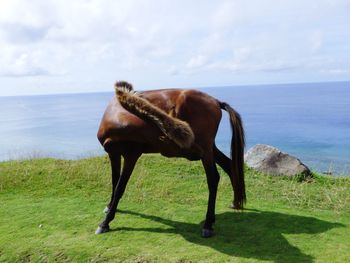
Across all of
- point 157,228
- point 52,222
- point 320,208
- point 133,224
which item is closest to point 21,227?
point 52,222

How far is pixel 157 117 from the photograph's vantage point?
5.20 meters

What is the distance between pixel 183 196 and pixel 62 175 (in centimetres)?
309

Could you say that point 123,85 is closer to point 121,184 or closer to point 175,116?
point 175,116

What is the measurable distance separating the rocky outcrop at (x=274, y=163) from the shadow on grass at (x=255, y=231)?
3108 millimetres

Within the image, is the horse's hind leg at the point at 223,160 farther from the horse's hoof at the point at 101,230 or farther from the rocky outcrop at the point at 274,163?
the rocky outcrop at the point at 274,163

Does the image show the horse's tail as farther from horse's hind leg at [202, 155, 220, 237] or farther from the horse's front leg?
the horse's front leg

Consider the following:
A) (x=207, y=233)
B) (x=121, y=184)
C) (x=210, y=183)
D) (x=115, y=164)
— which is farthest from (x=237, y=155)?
(x=115, y=164)

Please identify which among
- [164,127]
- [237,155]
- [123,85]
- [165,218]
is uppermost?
[123,85]

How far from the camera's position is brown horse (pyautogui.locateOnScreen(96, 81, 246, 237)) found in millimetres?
5316

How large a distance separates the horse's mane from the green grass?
140cm

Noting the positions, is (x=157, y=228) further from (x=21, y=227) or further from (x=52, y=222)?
(x=21, y=227)

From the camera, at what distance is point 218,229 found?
5598 mm

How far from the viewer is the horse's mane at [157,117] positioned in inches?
195

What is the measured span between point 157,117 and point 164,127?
200 millimetres
